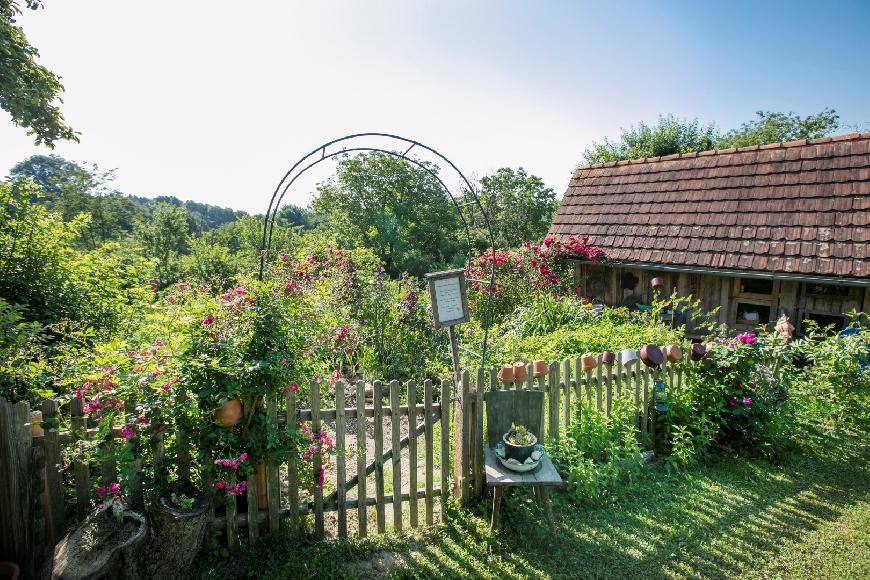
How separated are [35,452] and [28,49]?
5852mm

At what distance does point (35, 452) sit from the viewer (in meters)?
2.93

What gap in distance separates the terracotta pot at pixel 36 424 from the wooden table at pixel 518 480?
3116 millimetres

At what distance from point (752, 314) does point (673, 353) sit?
394cm

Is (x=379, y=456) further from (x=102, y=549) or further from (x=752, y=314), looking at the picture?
(x=752, y=314)

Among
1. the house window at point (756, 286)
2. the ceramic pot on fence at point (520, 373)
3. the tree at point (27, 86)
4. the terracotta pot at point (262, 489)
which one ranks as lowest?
the terracotta pot at point (262, 489)

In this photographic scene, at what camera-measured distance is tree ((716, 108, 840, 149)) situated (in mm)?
28547

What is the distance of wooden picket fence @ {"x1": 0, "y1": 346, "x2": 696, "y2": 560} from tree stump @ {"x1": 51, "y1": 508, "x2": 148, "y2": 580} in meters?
0.20

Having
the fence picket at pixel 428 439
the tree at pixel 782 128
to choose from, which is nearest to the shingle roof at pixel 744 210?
the fence picket at pixel 428 439

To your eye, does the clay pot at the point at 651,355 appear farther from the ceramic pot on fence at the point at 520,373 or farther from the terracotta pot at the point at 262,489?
the terracotta pot at the point at 262,489

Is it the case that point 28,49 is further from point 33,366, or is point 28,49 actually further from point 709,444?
point 709,444

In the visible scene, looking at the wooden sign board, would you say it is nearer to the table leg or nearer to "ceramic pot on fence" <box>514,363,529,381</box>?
"ceramic pot on fence" <box>514,363,529,381</box>

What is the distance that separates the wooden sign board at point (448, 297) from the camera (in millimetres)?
4133

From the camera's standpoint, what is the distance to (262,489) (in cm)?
337

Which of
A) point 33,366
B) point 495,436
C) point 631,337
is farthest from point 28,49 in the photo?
point 631,337
